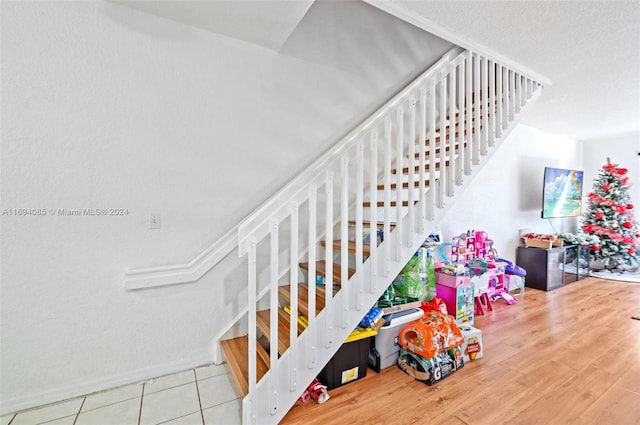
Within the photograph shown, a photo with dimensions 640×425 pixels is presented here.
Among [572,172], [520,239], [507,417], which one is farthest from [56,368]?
[572,172]

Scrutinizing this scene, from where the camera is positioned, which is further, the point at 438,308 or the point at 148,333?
the point at 438,308

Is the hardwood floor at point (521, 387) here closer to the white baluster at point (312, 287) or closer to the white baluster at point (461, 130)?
the white baluster at point (312, 287)

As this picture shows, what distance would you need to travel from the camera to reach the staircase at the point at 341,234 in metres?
1.50

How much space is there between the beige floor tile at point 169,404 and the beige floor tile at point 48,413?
0.37 meters

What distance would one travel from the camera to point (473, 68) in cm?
257

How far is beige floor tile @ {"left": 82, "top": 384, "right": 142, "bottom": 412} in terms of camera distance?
5.38 feet

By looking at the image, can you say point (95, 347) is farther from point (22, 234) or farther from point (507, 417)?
point (507, 417)

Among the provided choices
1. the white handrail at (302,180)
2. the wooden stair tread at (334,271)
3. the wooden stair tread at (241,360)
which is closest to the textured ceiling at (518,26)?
the white handrail at (302,180)

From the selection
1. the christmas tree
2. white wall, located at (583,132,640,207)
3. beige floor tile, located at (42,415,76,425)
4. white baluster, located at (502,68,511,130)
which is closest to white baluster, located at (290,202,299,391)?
beige floor tile, located at (42,415,76,425)

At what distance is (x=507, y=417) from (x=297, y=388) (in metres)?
1.17

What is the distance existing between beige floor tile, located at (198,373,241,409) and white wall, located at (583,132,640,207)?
707 centimetres

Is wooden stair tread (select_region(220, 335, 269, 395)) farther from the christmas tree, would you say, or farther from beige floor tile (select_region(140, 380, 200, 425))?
the christmas tree

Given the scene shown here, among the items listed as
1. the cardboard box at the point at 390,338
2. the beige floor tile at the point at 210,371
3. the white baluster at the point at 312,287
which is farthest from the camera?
the cardboard box at the point at 390,338

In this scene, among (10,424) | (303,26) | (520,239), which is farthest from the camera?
(520,239)
